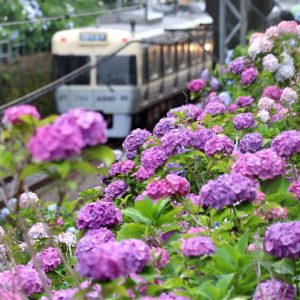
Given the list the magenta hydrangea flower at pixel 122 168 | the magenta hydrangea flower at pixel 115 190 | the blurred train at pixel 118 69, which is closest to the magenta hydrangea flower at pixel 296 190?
the magenta hydrangea flower at pixel 115 190

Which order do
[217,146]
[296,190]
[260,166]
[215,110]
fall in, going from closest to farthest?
1. [260,166]
2. [296,190]
3. [217,146]
4. [215,110]

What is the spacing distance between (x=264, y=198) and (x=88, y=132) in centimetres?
97

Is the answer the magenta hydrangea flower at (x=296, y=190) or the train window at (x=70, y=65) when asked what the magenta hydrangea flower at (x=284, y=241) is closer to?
the magenta hydrangea flower at (x=296, y=190)

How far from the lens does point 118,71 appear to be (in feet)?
61.2

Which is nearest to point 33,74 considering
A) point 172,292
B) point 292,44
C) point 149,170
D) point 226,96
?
point 226,96

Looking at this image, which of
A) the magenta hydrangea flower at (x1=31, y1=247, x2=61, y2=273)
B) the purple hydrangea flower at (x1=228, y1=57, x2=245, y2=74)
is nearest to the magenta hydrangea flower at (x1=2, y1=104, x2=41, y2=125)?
the magenta hydrangea flower at (x1=31, y1=247, x2=61, y2=273)

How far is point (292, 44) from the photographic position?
606 centimetres

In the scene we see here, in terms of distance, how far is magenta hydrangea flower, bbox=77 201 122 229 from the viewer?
333cm

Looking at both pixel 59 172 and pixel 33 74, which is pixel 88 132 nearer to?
pixel 59 172

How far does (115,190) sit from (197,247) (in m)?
1.66

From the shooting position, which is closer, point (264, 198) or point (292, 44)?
point (264, 198)

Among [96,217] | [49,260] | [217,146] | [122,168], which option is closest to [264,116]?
[122,168]

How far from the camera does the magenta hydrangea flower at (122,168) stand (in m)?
4.39

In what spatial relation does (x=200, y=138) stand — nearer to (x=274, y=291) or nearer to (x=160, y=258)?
(x=160, y=258)
